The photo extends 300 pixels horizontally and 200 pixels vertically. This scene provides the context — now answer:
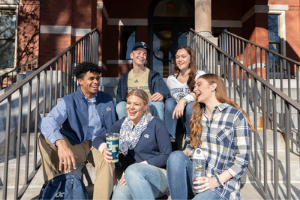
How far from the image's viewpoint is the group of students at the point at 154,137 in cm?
181

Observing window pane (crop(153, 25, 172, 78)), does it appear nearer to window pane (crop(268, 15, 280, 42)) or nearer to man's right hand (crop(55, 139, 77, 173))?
window pane (crop(268, 15, 280, 42))

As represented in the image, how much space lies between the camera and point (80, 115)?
2596 mm

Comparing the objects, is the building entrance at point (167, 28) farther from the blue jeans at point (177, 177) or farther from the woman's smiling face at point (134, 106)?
the blue jeans at point (177, 177)

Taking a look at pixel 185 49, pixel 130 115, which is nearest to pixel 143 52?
pixel 185 49

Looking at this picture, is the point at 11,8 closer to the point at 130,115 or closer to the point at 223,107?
the point at 130,115

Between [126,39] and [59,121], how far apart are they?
7.55m

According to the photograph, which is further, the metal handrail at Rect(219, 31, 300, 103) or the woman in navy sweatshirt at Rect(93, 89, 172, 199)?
the metal handrail at Rect(219, 31, 300, 103)

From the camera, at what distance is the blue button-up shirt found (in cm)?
228

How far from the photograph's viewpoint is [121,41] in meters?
9.38

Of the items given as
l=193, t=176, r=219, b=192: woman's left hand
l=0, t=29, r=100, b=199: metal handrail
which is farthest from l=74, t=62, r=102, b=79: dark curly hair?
l=193, t=176, r=219, b=192: woman's left hand

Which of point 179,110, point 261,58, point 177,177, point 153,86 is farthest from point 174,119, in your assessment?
point 261,58

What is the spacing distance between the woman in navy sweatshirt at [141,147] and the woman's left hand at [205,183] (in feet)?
1.44

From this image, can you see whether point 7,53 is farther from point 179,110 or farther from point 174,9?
point 179,110

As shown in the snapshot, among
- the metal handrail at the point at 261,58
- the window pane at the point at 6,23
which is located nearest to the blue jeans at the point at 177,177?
the metal handrail at the point at 261,58
